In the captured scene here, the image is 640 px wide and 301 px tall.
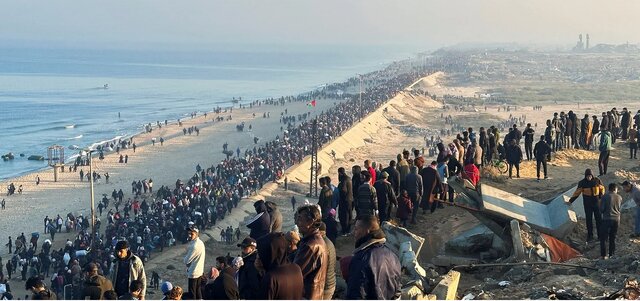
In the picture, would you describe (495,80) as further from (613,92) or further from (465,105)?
(465,105)

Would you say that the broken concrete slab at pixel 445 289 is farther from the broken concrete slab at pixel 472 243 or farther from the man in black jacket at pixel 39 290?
the man in black jacket at pixel 39 290

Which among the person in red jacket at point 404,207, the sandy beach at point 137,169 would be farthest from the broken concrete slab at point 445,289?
the sandy beach at point 137,169

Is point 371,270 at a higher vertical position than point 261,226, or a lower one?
higher

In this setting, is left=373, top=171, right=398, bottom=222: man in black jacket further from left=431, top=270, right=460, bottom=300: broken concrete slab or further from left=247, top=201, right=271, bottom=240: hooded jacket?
left=247, top=201, right=271, bottom=240: hooded jacket

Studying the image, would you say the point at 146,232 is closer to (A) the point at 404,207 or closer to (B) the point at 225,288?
(A) the point at 404,207

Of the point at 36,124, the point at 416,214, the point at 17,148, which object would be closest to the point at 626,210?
the point at 416,214

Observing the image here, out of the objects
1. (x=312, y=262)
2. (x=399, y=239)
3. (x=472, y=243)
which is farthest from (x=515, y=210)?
(x=312, y=262)
